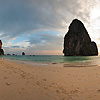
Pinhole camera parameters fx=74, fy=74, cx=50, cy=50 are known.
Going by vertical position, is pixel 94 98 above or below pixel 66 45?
below

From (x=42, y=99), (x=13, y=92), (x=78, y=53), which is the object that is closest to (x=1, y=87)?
(x=13, y=92)

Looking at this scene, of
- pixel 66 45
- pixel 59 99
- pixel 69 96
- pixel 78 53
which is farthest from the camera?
pixel 66 45

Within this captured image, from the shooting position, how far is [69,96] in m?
4.00

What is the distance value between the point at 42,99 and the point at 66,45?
372ft

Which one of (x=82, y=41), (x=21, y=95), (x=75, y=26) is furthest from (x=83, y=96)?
(x=75, y=26)

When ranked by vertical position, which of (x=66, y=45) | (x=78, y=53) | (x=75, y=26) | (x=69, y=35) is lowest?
(x=78, y=53)

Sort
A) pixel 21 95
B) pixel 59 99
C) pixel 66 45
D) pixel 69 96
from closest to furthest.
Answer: pixel 21 95 < pixel 59 99 < pixel 69 96 < pixel 66 45

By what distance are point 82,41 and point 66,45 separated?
78.3 ft

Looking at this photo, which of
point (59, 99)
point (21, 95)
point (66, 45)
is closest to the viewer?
point (21, 95)

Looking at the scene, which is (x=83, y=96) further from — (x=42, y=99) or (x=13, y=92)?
(x=13, y=92)

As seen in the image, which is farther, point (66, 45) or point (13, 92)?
point (66, 45)

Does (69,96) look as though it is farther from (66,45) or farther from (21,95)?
(66,45)

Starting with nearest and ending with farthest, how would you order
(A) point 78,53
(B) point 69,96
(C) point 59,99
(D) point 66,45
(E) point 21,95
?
(E) point 21,95 < (C) point 59,99 < (B) point 69,96 < (A) point 78,53 < (D) point 66,45

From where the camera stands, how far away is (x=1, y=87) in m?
3.44
